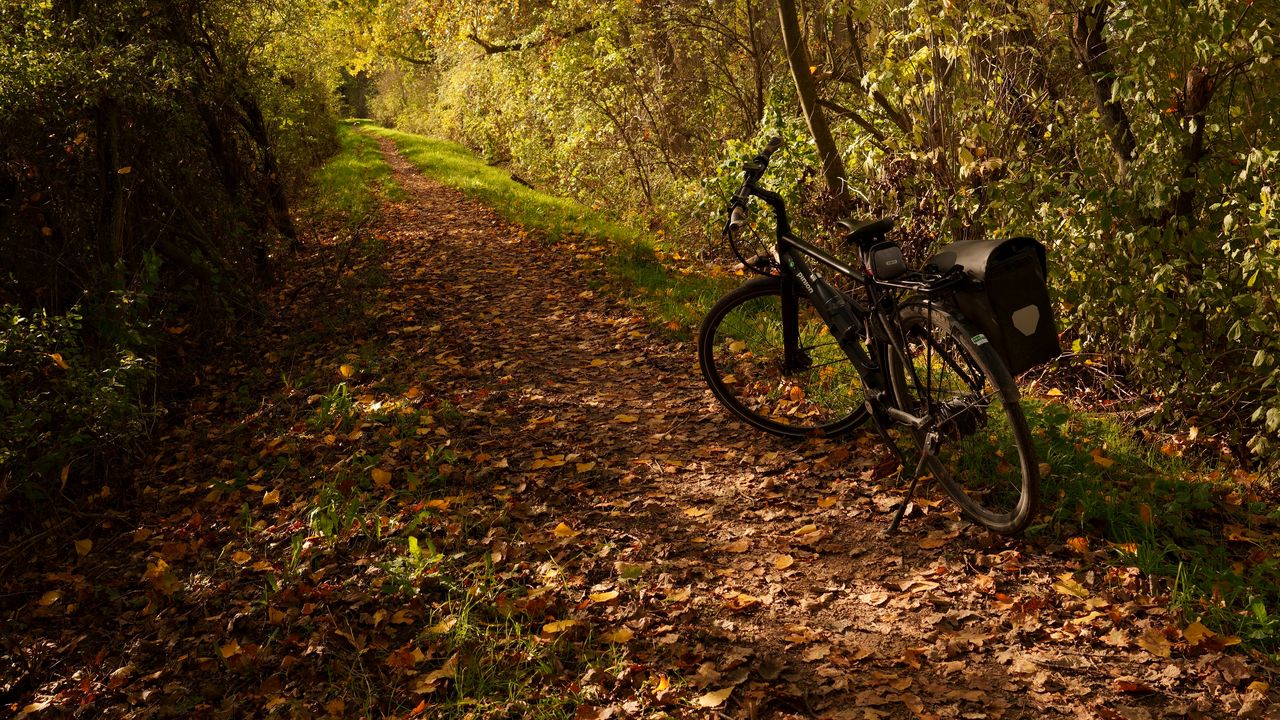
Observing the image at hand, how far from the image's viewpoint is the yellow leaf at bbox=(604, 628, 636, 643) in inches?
128

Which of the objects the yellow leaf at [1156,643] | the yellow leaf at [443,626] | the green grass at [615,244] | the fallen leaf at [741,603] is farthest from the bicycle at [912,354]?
the yellow leaf at [443,626]

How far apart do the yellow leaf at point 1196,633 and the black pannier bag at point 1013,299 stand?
113 cm

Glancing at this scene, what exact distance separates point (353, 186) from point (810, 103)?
12971mm

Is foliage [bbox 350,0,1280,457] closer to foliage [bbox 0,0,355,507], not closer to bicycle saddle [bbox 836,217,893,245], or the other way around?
bicycle saddle [bbox 836,217,893,245]

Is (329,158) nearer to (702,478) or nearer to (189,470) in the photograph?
(189,470)

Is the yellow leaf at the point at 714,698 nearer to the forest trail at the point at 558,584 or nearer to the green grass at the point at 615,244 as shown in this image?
the forest trail at the point at 558,584

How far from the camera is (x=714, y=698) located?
285cm

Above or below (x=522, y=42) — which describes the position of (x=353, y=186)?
below

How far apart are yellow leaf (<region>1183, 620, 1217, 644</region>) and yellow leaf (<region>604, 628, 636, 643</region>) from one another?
6.94 feet

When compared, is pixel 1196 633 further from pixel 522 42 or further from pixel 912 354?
pixel 522 42

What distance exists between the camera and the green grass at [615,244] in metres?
7.66

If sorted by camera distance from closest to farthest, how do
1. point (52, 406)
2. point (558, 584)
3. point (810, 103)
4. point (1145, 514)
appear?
1. point (1145, 514)
2. point (558, 584)
3. point (52, 406)
4. point (810, 103)

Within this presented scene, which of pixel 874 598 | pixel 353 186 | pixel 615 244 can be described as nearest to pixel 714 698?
pixel 874 598

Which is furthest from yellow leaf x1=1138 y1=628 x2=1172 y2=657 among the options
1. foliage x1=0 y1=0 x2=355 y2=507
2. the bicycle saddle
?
foliage x1=0 y1=0 x2=355 y2=507
